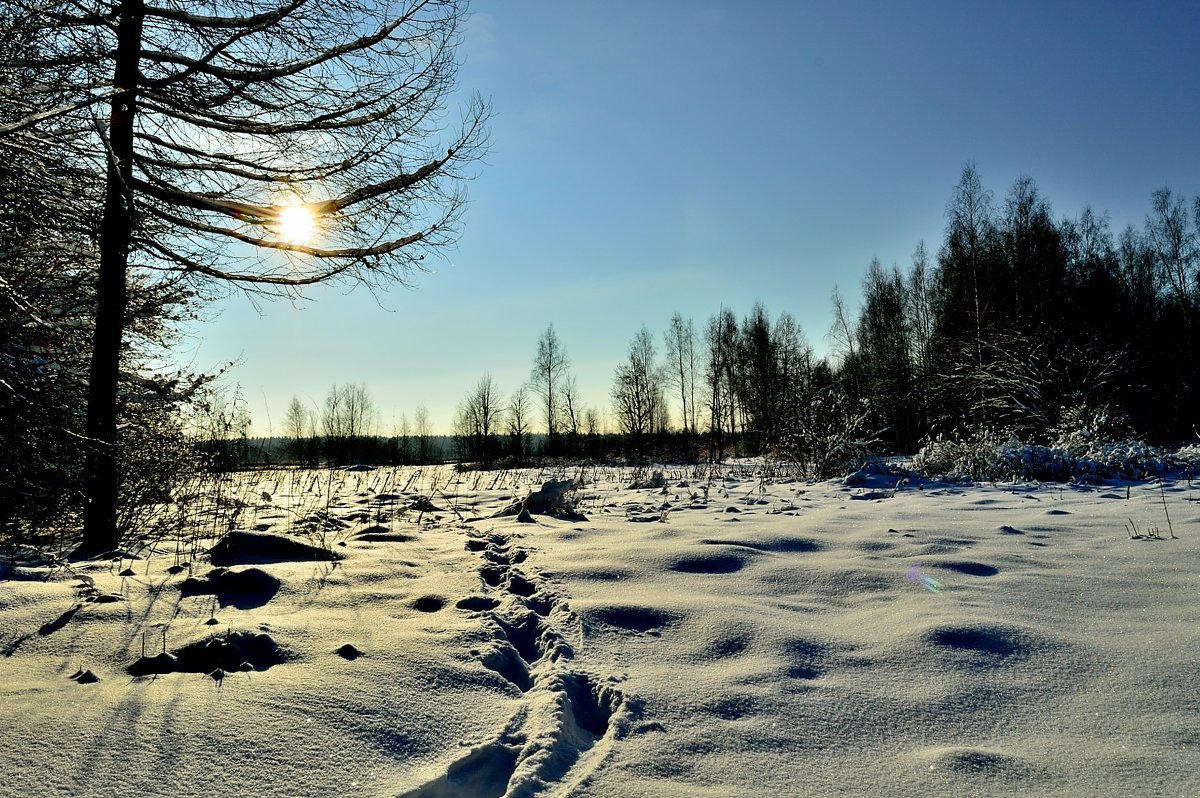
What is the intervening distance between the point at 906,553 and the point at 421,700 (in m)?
3.02

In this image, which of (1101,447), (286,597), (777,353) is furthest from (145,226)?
(777,353)

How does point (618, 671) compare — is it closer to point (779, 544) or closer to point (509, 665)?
point (509, 665)

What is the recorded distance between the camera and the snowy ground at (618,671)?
159 centimetres

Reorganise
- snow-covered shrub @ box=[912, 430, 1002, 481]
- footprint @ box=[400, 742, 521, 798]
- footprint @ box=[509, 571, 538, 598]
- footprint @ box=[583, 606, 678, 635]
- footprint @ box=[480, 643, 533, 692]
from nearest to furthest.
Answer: footprint @ box=[400, 742, 521, 798] → footprint @ box=[480, 643, 533, 692] → footprint @ box=[583, 606, 678, 635] → footprint @ box=[509, 571, 538, 598] → snow-covered shrub @ box=[912, 430, 1002, 481]

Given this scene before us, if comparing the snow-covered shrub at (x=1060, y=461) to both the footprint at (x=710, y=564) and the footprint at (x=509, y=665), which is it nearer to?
the footprint at (x=710, y=564)

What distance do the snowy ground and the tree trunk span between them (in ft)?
2.76

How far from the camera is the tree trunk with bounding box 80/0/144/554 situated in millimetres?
4195

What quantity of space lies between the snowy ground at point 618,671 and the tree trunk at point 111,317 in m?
0.84

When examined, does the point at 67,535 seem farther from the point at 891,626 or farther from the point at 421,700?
the point at 891,626

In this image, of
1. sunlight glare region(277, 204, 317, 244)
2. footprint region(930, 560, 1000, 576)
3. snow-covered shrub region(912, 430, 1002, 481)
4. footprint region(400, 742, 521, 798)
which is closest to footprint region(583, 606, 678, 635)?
footprint region(400, 742, 521, 798)

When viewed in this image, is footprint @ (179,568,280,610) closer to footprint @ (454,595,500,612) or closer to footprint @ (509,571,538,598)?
footprint @ (454,595,500,612)

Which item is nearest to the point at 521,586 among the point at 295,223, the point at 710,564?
the point at 710,564

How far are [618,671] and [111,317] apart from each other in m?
4.34

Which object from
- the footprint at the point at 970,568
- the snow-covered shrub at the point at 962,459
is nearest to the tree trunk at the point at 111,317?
the footprint at the point at 970,568
